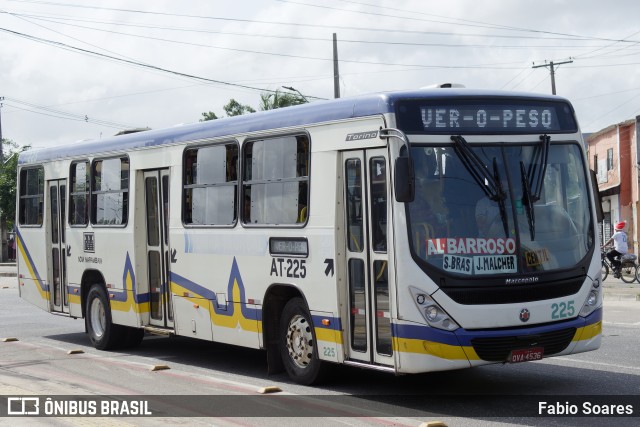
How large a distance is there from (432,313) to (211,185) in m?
4.42

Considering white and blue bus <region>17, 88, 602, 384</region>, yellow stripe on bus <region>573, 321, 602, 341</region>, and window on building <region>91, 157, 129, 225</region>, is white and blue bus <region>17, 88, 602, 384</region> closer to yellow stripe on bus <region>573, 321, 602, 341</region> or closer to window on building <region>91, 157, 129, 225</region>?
yellow stripe on bus <region>573, 321, 602, 341</region>

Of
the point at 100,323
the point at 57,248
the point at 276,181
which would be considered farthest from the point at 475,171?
the point at 57,248

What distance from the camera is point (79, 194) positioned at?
53.6 feet

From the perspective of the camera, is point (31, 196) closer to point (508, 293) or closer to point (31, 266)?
point (31, 266)

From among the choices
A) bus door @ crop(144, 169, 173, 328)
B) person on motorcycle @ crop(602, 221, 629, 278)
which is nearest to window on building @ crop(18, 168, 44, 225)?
bus door @ crop(144, 169, 173, 328)

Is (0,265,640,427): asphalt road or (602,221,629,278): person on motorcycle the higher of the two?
(602,221,629,278): person on motorcycle

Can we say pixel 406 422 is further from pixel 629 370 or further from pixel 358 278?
pixel 629 370

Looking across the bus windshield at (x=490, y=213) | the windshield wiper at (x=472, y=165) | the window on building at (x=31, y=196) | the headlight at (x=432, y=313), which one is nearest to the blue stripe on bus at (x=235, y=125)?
the window on building at (x=31, y=196)

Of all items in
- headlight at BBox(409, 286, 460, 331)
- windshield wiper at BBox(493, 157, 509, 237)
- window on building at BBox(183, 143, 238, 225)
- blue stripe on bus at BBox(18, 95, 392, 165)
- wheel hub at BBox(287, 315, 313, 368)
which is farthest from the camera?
window on building at BBox(183, 143, 238, 225)

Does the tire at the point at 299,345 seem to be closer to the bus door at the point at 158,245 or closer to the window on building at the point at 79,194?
the bus door at the point at 158,245

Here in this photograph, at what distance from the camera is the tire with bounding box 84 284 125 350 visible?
50.8 ft

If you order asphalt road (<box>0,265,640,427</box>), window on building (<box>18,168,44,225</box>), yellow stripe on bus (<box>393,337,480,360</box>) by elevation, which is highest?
window on building (<box>18,168,44,225</box>)

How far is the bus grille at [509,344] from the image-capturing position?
31.1 feet

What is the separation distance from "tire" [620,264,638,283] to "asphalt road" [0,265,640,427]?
11.4 m
